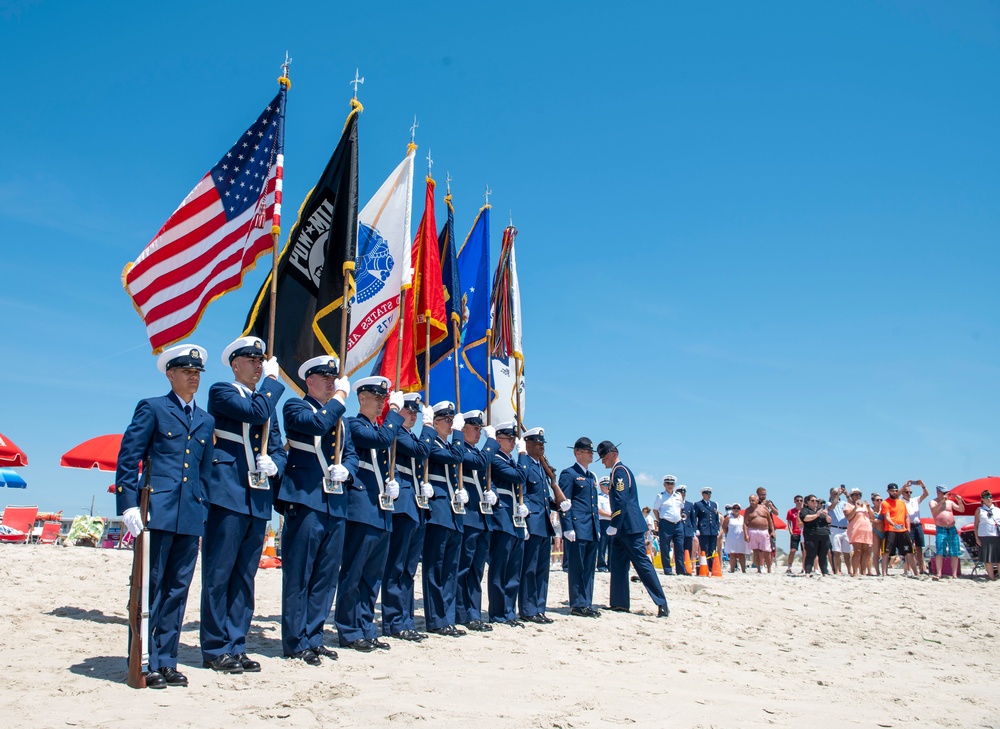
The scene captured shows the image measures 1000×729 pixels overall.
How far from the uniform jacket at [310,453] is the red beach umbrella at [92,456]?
11.7 metres

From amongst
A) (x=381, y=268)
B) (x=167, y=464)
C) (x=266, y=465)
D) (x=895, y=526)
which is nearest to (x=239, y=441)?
(x=266, y=465)

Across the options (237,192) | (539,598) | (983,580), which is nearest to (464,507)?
(539,598)

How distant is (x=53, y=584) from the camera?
941 centimetres

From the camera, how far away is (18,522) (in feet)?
65.0

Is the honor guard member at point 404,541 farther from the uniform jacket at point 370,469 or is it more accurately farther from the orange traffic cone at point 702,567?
the orange traffic cone at point 702,567

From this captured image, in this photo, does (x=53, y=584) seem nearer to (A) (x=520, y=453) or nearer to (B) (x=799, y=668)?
(A) (x=520, y=453)

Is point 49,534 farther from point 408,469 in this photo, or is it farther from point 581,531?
point 408,469

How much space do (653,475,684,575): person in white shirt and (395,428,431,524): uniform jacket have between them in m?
9.75

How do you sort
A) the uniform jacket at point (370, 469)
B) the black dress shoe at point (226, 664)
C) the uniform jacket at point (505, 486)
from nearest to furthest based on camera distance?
the black dress shoe at point (226, 664) < the uniform jacket at point (370, 469) < the uniform jacket at point (505, 486)

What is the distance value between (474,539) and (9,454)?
39.4 feet

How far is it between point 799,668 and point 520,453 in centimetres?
374

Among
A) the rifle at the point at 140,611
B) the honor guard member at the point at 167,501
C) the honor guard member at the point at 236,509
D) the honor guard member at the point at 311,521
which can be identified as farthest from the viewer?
the honor guard member at the point at 311,521

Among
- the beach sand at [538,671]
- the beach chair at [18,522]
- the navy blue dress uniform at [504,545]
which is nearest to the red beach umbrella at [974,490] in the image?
the beach sand at [538,671]

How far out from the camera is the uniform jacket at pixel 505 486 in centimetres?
927
